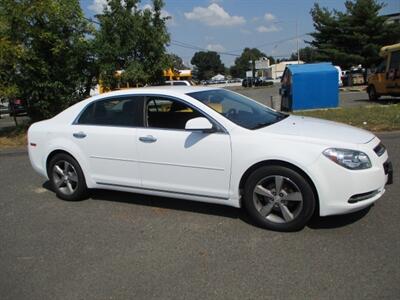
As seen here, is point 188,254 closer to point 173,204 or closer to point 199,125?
point 199,125

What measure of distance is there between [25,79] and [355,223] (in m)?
10.6

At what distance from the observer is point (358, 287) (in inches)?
134

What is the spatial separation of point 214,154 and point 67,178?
2.36 meters

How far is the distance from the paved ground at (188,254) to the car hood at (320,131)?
0.88 meters

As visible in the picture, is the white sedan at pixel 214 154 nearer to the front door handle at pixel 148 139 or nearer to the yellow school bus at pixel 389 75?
the front door handle at pixel 148 139

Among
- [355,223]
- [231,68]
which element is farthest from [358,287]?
[231,68]

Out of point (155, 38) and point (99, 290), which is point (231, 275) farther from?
point (155, 38)

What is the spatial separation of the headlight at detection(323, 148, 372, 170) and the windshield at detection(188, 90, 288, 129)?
0.93 m

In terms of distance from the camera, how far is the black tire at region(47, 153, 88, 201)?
19.5 ft

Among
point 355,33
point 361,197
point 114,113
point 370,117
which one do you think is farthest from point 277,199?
point 355,33

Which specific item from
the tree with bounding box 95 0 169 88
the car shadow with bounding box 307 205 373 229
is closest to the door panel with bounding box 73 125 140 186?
the car shadow with bounding box 307 205 373 229

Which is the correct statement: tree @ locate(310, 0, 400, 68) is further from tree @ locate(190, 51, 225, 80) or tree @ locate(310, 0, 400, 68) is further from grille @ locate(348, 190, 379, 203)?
tree @ locate(190, 51, 225, 80)

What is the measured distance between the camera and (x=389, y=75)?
17.7 metres

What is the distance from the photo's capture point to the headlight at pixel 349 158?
4281 millimetres
